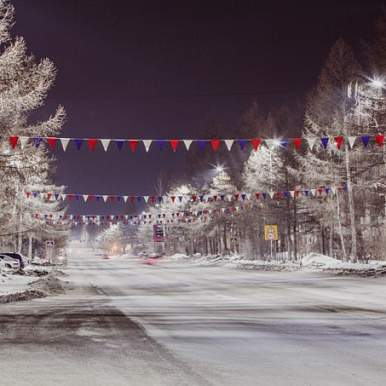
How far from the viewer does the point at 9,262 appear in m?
37.1

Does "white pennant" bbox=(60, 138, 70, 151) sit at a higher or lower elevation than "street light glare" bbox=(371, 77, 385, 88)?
lower

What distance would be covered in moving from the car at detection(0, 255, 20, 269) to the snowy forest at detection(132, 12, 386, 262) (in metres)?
14.4

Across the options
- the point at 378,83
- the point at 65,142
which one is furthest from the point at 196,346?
the point at 378,83

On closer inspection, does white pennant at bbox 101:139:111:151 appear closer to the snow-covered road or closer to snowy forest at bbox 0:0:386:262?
snowy forest at bbox 0:0:386:262

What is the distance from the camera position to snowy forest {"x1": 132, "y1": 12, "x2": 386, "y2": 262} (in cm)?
2942

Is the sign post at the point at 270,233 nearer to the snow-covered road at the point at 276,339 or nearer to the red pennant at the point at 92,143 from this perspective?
the red pennant at the point at 92,143

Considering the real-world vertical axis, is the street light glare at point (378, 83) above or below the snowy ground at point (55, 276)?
above

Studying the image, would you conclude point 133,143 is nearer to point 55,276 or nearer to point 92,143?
point 92,143

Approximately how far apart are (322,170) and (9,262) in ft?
76.0

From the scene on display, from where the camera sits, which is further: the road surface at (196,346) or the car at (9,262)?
the car at (9,262)

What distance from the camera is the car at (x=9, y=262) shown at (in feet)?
121

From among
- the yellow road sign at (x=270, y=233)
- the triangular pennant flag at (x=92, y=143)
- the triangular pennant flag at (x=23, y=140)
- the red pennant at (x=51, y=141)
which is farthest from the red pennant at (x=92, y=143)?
the yellow road sign at (x=270, y=233)

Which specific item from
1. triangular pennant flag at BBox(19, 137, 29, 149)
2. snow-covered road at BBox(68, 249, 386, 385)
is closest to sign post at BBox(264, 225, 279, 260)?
triangular pennant flag at BBox(19, 137, 29, 149)

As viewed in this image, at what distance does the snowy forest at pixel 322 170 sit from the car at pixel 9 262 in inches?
568
